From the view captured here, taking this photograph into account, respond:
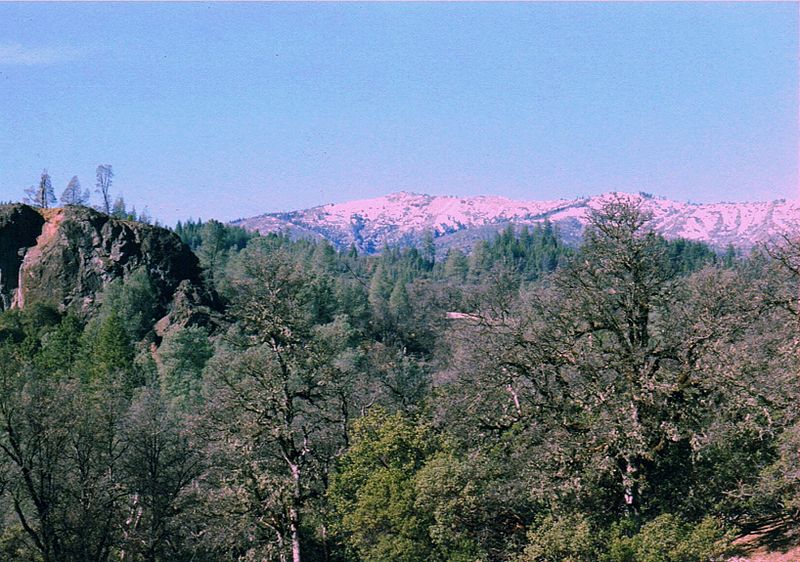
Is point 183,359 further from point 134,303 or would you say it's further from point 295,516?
point 295,516

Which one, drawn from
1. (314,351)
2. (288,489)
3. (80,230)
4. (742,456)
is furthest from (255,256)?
(80,230)

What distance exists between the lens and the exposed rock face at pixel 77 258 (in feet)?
327

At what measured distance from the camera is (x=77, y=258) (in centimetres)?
10106

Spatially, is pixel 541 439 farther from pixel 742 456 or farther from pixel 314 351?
pixel 314 351

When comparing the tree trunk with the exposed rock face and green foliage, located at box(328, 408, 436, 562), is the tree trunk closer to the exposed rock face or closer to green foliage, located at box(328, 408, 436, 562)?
green foliage, located at box(328, 408, 436, 562)

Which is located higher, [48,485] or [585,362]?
[585,362]

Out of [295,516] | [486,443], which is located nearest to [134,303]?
[295,516]

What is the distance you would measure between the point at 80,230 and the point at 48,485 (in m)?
75.0

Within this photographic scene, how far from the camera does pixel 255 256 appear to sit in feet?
102

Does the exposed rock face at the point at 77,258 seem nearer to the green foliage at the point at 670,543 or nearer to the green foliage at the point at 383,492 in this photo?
the green foliage at the point at 383,492

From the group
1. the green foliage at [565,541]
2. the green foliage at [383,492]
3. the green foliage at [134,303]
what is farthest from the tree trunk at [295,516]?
the green foliage at [134,303]

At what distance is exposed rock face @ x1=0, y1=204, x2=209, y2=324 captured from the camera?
99688mm

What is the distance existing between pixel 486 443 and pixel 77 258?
3343 inches

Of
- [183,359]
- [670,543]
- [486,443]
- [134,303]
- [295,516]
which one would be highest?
[134,303]
